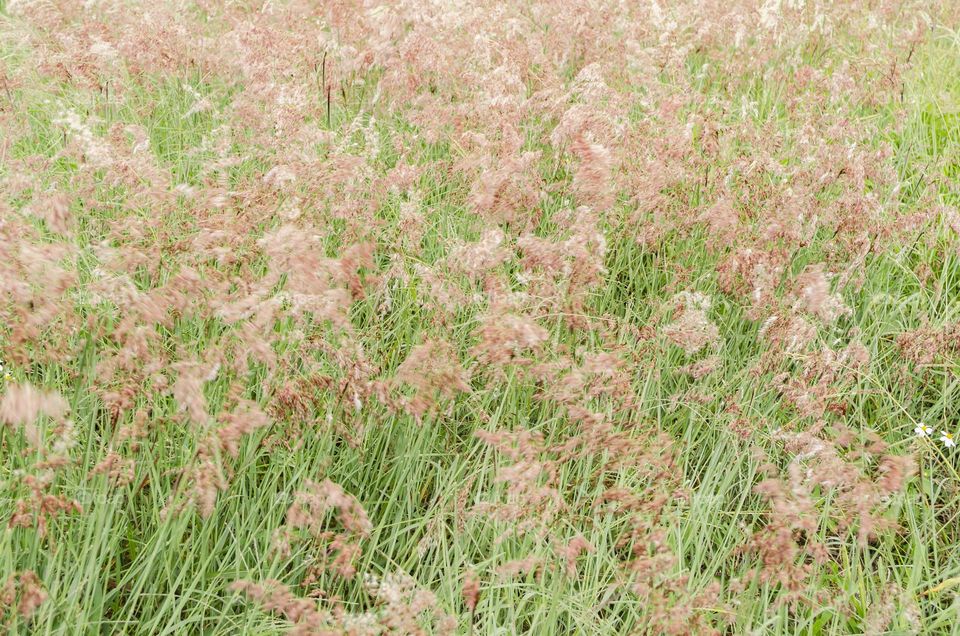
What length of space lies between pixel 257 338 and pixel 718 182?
1924mm

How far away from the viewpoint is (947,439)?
2.54 m

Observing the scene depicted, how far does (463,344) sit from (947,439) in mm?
1530

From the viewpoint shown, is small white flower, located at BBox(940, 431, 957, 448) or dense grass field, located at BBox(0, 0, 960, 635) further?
small white flower, located at BBox(940, 431, 957, 448)

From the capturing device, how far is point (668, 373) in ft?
8.60

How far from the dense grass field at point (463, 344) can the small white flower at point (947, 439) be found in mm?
20

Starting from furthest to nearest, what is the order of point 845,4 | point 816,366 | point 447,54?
1. point 845,4
2. point 447,54
3. point 816,366

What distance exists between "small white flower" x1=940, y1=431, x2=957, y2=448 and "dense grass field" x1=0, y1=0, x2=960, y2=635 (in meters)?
0.02

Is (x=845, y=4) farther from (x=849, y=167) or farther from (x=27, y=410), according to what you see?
(x=27, y=410)

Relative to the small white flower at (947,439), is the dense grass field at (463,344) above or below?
above

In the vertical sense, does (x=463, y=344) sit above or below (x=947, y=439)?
above

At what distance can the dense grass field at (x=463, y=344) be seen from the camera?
5.80 ft

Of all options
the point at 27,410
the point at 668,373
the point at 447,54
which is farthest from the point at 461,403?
the point at 447,54

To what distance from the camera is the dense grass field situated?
177cm

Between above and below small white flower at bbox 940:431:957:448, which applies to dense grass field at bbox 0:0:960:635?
above
